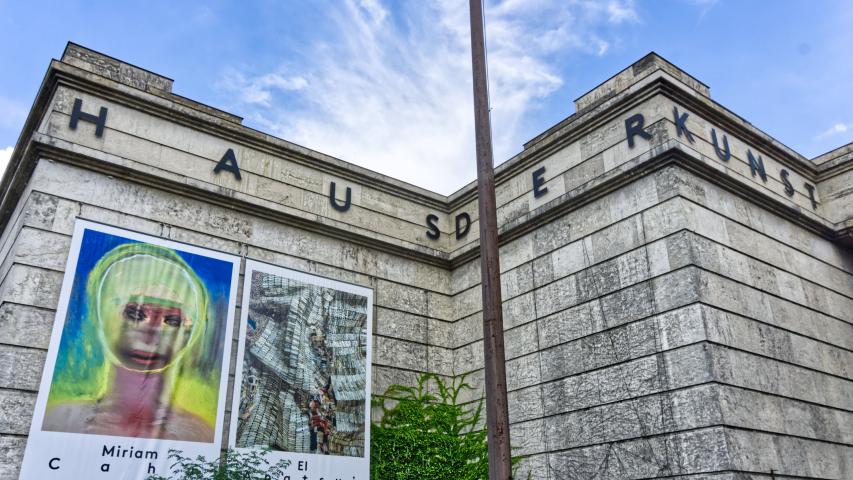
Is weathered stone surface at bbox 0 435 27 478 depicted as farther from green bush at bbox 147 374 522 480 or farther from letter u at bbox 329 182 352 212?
letter u at bbox 329 182 352 212

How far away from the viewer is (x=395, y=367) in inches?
579

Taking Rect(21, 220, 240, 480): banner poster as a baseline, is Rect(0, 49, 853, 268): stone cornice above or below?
above

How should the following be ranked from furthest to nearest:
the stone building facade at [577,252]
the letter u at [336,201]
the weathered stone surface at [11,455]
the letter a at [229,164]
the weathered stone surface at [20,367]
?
the letter u at [336,201] < the letter a at [229,164] < the stone building facade at [577,252] < the weathered stone surface at [20,367] < the weathered stone surface at [11,455]

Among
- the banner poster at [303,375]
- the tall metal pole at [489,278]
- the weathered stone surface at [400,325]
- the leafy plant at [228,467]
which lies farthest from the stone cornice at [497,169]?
the leafy plant at [228,467]

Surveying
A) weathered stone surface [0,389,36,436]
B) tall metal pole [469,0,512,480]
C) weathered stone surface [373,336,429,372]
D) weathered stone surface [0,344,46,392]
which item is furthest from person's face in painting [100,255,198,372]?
tall metal pole [469,0,512,480]

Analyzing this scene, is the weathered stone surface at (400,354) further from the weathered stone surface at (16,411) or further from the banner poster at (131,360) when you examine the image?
the weathered stone surface at (16,411)

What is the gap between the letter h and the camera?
40.8 ft

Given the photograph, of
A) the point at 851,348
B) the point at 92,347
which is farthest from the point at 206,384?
the point at 851,348

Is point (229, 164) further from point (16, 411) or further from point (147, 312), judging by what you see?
point (16, 411)

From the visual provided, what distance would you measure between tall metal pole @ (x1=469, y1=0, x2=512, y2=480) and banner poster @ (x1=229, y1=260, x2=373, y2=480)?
5.74 metres

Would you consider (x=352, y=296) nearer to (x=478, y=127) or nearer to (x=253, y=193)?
(x=253, y=193)

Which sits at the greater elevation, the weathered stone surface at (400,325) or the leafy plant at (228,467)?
the weathered stone surface at (400,325)

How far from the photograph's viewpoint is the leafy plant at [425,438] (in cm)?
1356

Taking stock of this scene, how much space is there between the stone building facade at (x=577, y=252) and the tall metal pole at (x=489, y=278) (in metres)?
4.53
